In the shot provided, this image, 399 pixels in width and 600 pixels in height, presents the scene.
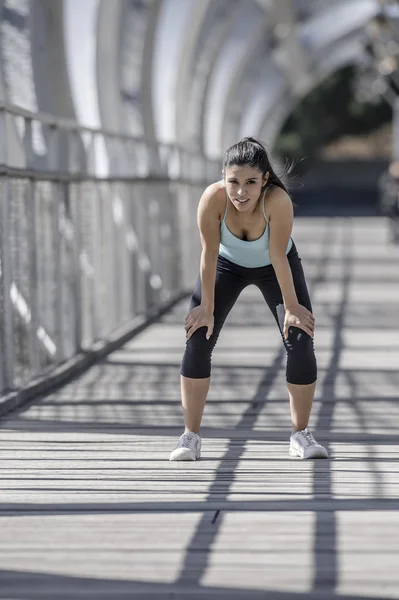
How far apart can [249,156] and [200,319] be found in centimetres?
77

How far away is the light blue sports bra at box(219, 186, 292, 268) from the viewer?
7035 millimetres

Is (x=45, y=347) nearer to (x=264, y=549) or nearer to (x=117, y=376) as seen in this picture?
(x=117, y=376)

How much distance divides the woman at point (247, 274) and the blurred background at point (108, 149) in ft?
0.96

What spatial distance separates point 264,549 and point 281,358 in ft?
22.5

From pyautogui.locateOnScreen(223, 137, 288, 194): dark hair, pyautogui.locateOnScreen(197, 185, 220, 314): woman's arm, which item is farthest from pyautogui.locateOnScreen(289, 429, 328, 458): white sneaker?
pyautogui.locateOnScreen(223, 137, 288, 194): dark hair

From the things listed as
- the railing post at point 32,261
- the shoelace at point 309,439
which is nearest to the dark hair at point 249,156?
the shoelace at point 309,439

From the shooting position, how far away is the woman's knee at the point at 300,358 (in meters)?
7.17

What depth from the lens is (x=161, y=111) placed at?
2445cm

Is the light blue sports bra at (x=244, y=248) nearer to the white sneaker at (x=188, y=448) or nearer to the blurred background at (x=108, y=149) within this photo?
the blurred background at (x=108, y=149)

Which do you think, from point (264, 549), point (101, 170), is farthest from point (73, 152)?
point (264, 549)

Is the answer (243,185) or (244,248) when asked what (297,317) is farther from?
(243,185)

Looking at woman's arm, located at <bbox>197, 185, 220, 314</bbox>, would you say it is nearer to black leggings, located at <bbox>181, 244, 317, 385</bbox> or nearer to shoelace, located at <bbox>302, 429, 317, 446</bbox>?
black leggings, located at <bbox>181, 244, 317, 385</bbox>

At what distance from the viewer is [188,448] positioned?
718 cm

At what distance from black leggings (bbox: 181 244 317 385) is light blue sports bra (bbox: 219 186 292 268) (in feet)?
0.10
